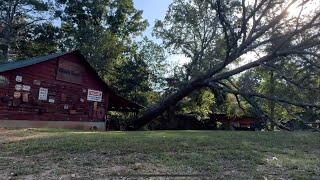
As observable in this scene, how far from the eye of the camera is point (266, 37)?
60.4ft

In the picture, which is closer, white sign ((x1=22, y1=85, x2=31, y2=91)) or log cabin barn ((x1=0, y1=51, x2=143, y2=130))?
log cabin barn ((x1=0, y1=51, x2=143, y2=130))

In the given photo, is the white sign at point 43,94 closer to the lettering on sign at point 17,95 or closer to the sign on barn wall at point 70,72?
the sign on barn wall at point 70,72

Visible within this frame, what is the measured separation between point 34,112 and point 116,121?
9338 mm

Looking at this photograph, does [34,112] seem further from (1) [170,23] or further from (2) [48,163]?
(1) [170,23]

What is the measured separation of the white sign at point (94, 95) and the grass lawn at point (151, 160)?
14.5 metres

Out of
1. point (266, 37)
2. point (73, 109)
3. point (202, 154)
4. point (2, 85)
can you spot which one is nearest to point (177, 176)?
point (202, 154)

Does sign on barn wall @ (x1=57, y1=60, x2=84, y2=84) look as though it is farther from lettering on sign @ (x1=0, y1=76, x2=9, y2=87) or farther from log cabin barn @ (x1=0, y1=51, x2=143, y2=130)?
lettering on sign @ (x1=0, y1=76, x2=9, y2=87)

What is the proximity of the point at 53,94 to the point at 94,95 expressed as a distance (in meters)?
3.55

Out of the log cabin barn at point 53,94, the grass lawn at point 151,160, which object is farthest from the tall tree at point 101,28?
the grass lawn at point 151,160

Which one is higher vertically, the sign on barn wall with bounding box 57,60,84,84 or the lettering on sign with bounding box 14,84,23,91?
the sign on barn wall with bounding box 57,60,84,84

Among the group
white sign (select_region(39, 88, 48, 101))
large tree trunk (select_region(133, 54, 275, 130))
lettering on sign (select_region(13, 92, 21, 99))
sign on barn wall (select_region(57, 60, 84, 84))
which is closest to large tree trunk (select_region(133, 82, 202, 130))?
large tree trunk (select_region(133, 54, 275, 130))

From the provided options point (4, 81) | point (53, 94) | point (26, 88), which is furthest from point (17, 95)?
point (53, 94)

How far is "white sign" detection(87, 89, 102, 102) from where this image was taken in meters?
26.2

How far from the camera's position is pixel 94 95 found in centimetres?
2650
